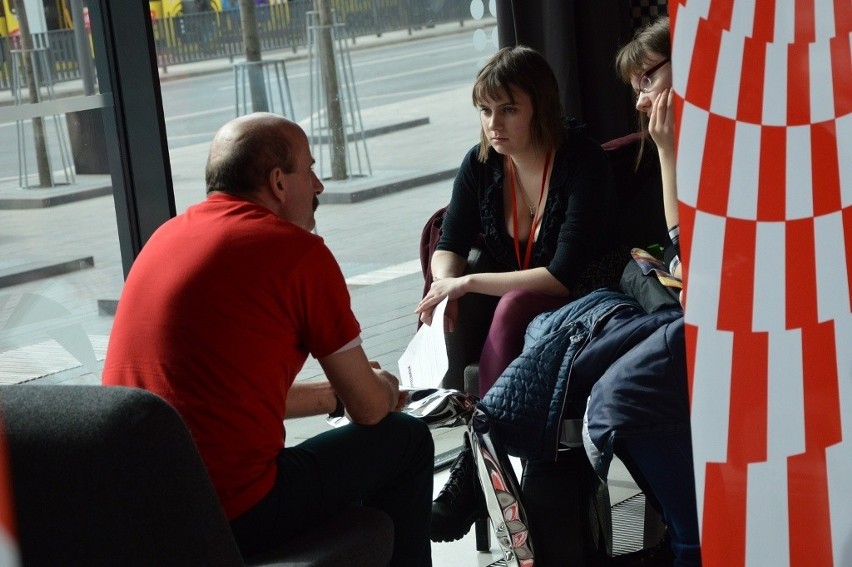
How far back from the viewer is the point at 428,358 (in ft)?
8.32

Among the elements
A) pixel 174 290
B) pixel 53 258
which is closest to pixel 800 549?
pixel 174 290

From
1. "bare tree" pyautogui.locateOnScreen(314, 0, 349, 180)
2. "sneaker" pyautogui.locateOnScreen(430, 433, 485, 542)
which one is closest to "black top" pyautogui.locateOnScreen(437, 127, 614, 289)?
"sneaker" pyautogui.locateOnScreen(430, 433, 485, 542)

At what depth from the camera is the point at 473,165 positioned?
2.86m

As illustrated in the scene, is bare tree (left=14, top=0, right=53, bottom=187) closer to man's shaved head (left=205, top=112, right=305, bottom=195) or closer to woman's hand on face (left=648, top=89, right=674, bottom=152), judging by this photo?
man's shaved head (left=205, top=112, right=305, bottom=195)

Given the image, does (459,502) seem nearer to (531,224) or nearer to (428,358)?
(428,358)

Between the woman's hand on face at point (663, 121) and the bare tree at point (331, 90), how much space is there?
1.55 meters

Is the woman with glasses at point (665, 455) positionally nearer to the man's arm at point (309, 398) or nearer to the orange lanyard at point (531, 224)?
the man's arm at point (309, 398)

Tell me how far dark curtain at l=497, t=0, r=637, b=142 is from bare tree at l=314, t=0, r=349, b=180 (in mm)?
628

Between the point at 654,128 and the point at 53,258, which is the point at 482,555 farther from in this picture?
the point at 53,258

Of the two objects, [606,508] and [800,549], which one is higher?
[800,549]

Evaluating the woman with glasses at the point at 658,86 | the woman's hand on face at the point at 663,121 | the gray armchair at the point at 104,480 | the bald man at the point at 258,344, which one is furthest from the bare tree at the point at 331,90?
the gray armchair at the point at 104,480

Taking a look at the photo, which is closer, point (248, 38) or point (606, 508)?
point (606, 508)

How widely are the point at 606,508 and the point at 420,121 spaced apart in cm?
243

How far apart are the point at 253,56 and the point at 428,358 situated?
54.0 inches
